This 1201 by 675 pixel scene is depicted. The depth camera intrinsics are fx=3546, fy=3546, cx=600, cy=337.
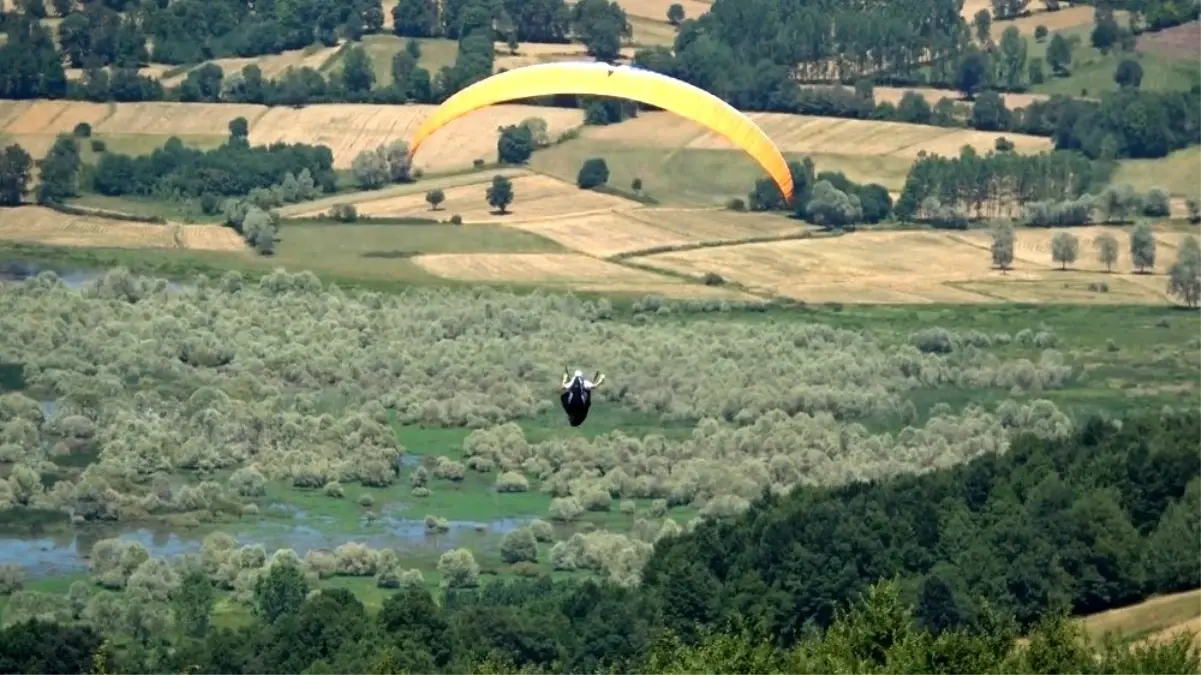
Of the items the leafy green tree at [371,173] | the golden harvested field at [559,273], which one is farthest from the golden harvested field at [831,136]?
the golden harvested field at [559,273]

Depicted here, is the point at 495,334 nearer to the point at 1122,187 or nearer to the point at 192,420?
the point at 192,420

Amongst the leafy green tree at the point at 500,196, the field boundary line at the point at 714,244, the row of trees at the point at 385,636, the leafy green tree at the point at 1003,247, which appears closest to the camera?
the row of trees at the point at 385,636

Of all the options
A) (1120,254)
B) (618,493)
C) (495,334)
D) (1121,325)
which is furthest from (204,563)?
(1120,254)

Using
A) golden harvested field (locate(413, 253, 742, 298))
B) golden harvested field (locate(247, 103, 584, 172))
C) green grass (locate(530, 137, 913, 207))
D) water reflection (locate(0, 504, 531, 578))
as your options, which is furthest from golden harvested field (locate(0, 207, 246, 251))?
water reflection (locate(0, 504, 531, 578))

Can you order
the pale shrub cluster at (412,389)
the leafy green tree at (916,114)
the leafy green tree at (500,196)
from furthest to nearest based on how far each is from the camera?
the leafy green tree at (916,114) → the leafy green tree at (500,196) → the pale shrub cluster at (412,389)

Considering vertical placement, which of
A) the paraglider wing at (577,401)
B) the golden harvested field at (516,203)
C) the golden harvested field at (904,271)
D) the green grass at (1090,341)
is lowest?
the green grass at (1090,341)

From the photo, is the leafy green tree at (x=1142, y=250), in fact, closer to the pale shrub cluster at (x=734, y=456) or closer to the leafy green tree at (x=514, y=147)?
the pale shrub cluster at (x=734, y=456)

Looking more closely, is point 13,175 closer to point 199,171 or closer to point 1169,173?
point 199,171
